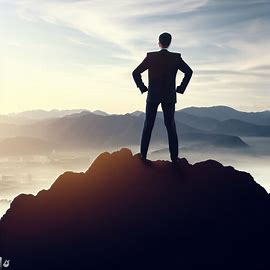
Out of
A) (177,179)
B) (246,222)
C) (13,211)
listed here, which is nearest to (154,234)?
(177,179)

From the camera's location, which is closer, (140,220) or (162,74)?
(162,74)

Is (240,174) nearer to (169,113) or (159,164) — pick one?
(159,164)

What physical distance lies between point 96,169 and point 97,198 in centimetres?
118

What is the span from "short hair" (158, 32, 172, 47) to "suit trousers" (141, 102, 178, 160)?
1744 millimetres

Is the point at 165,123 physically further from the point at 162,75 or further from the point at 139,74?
the point at 139,74

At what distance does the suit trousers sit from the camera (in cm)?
1448

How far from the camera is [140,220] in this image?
1485 cm

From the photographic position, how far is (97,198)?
15578mm

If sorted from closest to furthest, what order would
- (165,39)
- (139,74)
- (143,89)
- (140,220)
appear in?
(165,39)
(143,89)
(139,74)
(140,220)

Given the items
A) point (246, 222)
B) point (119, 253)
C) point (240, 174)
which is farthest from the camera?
point (240, 174)

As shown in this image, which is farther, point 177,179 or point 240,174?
point 240,174

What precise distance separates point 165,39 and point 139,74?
1.29 metres

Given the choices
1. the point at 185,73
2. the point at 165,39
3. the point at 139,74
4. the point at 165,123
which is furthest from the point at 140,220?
the point at 165,39

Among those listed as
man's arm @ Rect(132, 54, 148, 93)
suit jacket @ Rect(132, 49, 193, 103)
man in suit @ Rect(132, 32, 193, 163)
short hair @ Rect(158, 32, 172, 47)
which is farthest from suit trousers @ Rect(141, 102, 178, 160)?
short hair @ Rect(158, 32, 172, 47)
